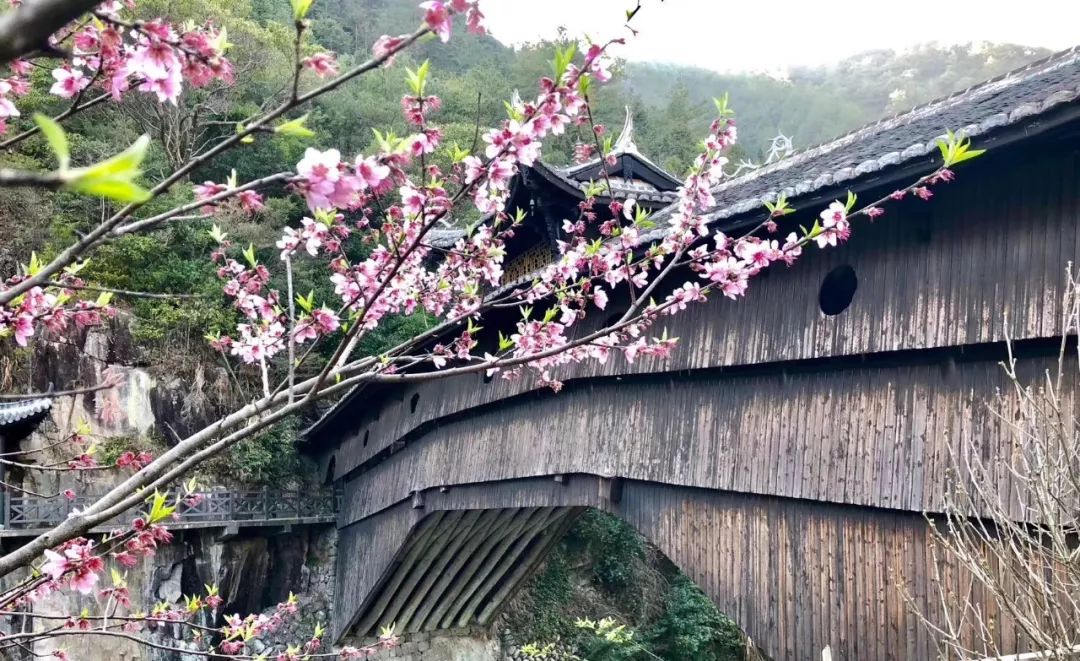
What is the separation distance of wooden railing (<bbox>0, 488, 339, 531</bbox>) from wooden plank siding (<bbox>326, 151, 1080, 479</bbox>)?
9.24 meters

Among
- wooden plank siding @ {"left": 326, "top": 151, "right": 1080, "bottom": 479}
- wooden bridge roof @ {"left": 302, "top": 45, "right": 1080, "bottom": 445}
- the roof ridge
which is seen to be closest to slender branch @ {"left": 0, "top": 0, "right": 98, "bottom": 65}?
wooden bridge roof @ {"left": 302, "top": 45, "right": 1080, "bottom": 445}

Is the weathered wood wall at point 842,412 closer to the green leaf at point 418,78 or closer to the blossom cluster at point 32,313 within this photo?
the green leaf at point 418,78

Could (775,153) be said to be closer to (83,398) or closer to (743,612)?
(743,612)

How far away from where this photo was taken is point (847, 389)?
525 centimetres

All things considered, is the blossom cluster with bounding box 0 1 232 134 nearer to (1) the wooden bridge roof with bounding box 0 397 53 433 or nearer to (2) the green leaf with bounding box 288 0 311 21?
(2) the green leaf with bounding box 288 0 311 21

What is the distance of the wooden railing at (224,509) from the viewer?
12773 millimetres

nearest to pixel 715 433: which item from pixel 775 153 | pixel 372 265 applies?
pixel 372 265

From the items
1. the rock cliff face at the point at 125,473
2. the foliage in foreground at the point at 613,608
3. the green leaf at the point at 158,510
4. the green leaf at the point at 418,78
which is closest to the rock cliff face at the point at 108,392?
the rock cliff face at the point at 125,473

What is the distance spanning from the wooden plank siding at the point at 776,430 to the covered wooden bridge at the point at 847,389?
14 mm

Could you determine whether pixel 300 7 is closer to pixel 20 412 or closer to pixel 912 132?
pixel 912 132

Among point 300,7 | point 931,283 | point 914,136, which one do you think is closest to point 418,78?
point 300,7

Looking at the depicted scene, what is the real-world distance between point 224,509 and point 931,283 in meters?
13.1

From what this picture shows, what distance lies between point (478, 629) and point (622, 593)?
3.53 metres

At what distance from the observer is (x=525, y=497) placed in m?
8.66
